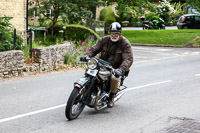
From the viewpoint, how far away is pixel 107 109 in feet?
28.3

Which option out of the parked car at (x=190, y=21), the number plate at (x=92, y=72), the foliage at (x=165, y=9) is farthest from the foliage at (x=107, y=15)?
the number plate at (x=92, y=72)

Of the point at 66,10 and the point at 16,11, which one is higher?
the point at 66,10

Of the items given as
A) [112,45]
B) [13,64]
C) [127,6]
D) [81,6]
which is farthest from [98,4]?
[112,45]

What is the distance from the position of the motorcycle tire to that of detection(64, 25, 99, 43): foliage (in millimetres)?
11759

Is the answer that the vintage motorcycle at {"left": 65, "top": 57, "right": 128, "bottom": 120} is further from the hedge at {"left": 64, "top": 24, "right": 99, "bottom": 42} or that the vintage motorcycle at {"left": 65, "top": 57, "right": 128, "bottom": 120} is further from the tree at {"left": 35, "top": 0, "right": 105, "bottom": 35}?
the tree at {"left": 35, "top": 0, "right": 105, "bottom": 35}

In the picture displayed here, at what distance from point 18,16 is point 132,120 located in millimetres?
14286

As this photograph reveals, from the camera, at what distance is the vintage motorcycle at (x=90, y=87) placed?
7.30m

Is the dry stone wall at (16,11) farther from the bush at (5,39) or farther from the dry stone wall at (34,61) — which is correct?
the dry stone wall at (34,61)

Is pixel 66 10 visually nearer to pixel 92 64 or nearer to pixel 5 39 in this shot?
pixel 5 39

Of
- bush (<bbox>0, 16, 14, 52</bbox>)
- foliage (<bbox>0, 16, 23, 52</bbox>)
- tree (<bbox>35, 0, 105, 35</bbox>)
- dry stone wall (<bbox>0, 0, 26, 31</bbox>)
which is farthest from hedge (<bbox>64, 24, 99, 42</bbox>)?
bush (<bbox>0, 16, 14, 52</bbox>)

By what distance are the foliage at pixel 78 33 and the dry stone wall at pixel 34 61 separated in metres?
3.35

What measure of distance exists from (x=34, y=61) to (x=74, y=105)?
7.09m

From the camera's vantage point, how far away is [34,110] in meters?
8.35

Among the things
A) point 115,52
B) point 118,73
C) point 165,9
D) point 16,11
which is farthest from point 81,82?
point 165,9
